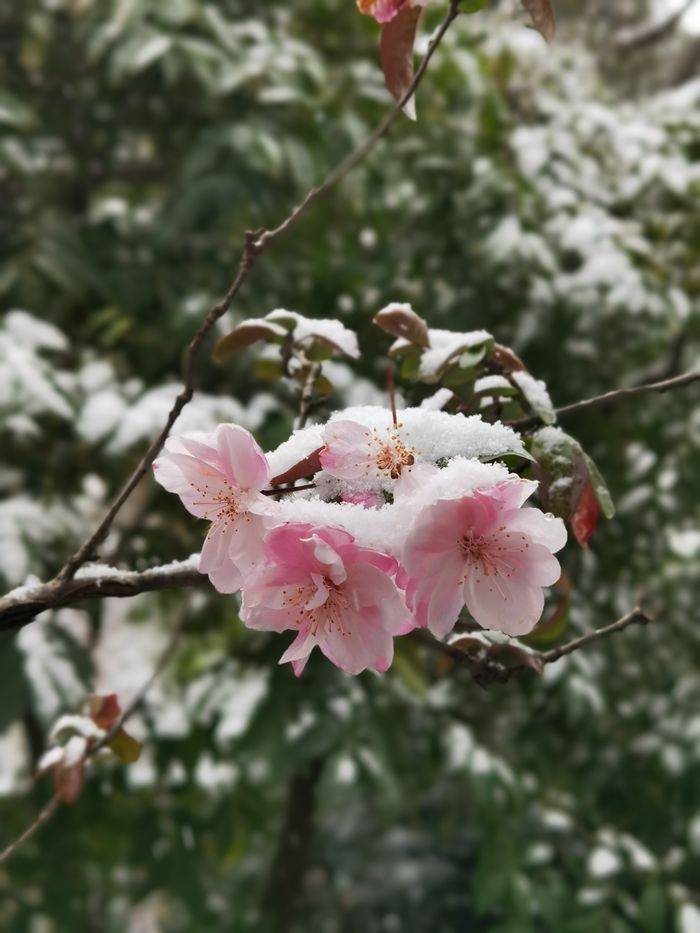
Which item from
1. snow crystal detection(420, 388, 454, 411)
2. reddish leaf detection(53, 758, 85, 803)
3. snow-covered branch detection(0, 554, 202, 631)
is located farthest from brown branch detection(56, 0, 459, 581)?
reddish leaf detection(53, 758, 85, 803)

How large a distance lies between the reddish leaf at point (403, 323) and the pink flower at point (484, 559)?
149 millimetres

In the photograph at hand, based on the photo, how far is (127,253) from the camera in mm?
1600

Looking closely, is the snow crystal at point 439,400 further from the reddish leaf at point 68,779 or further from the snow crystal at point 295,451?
the reddish leaf at point 68,779

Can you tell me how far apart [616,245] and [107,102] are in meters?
0.98

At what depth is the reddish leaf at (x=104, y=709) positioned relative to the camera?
27.7 inches

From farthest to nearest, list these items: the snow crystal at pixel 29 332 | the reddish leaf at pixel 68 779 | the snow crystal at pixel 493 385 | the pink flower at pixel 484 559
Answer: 1. the snow crystal at pixel 29 332
2. the reddish leaf at pixel 68 779
3. the snow crystal at pixel 493 385
4. the pink flower at pixel 484 559

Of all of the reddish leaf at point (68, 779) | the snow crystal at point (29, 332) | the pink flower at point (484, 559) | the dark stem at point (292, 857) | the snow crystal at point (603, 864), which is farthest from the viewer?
the dark stem at point (292, 857)

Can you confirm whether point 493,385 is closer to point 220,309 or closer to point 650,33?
point 220,309

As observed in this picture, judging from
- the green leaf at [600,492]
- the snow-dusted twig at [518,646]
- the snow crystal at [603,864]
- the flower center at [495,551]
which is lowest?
the snow crystal at [603,864]

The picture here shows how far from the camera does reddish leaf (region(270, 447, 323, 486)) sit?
1.53ft

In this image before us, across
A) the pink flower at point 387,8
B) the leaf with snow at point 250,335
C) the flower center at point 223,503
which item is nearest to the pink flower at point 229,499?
the flower center at point 223,503

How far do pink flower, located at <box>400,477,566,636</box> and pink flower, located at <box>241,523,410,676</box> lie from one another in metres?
0.02

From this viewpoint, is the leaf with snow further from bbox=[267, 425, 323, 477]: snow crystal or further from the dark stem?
the dark stem

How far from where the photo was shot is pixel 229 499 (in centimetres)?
48
